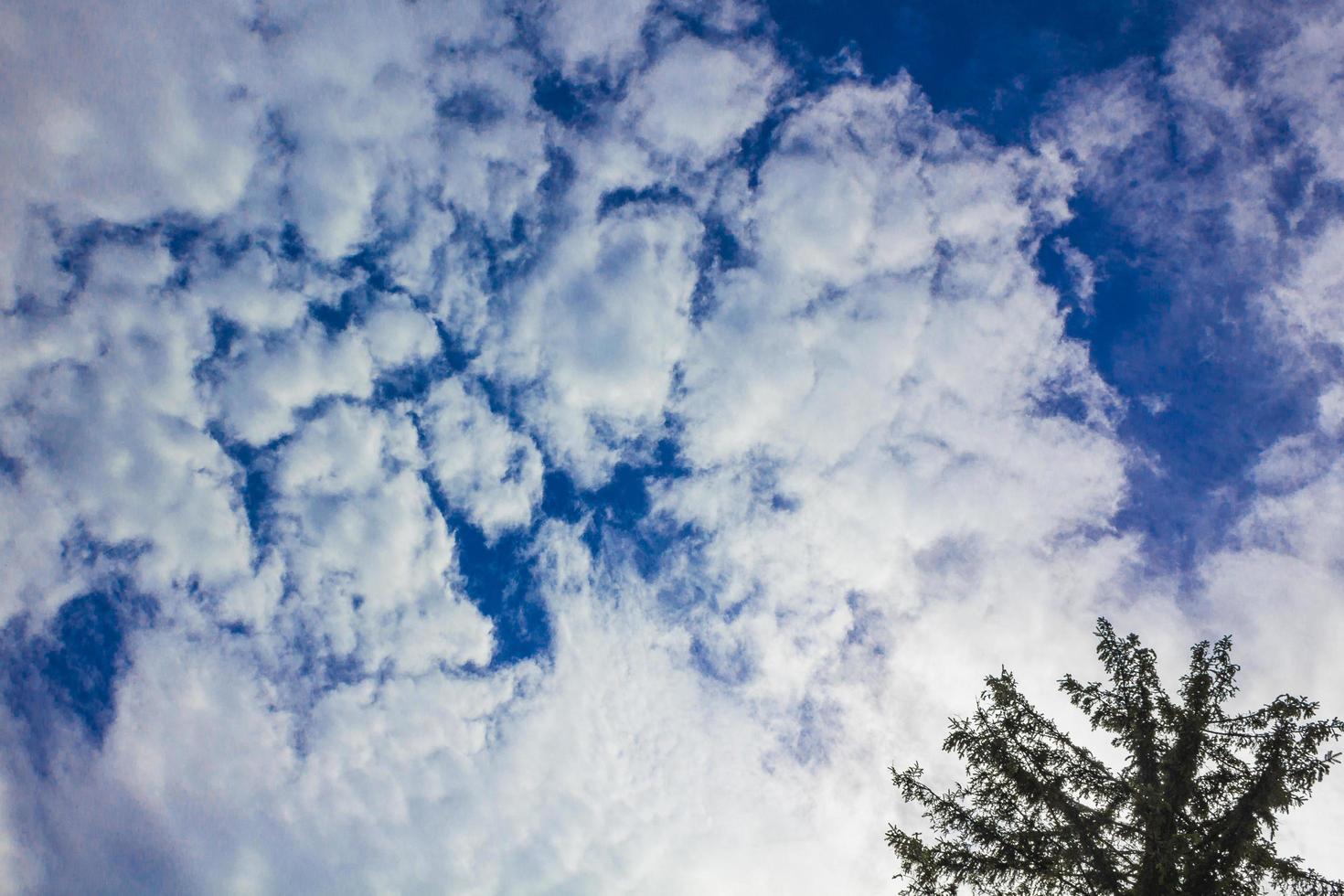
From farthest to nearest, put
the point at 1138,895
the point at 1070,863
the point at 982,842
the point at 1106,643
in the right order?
the point at 1106,643 < the point at 982,842 < the point at 1070,863 < the point at 1138,895

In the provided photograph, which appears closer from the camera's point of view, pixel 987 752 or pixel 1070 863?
pixel 1070 863

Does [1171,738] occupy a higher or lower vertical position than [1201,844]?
higher

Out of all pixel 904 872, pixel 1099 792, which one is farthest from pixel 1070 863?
pixel 904 872

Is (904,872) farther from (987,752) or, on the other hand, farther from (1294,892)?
(1294,892)

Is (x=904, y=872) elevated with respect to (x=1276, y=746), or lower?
lower

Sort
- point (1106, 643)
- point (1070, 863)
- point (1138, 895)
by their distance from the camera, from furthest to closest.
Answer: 1. point (1106, 643)
2. point (1070, 863)
3. point (1138, 895)

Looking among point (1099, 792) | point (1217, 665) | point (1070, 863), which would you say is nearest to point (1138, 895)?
point (1070, 863)

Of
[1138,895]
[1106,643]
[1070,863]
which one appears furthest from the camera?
[1106,643]

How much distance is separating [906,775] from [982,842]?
1.43 metres

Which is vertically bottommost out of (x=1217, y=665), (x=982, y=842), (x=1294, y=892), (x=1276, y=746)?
(x=1294, y=892)

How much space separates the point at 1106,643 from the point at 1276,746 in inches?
95.9

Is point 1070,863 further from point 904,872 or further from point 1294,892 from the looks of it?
point 1294,892

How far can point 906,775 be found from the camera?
11414 millimetres

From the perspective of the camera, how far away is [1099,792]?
10711 mm
